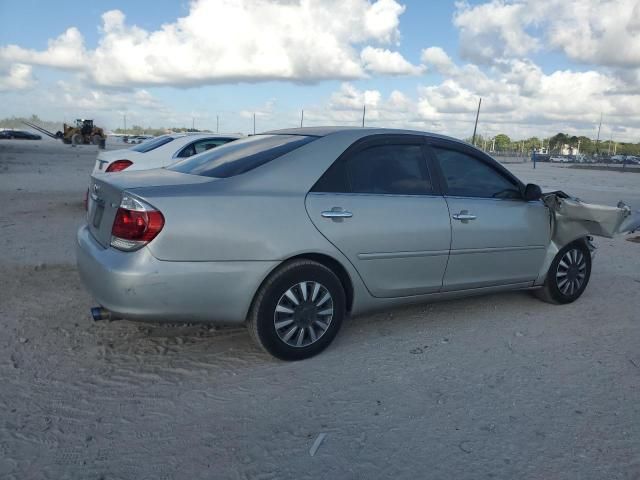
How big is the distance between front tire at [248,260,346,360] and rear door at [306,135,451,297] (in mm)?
263

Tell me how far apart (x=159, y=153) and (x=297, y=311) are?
19.0 ft

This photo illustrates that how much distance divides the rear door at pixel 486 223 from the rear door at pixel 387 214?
0.15m

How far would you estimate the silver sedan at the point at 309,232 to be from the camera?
337 cm

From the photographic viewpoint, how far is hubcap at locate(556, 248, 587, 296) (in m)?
5.28

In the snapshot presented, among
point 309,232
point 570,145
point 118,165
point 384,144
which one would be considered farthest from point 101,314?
point 570,145

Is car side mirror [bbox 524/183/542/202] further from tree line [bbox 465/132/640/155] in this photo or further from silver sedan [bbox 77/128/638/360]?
tree line [bbox 465/132/640/155]

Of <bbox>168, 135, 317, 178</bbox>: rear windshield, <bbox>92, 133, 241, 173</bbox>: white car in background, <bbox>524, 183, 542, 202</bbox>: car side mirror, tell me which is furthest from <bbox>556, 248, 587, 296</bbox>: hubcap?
<bbox>92, 133, 241, 173</bbox>: white car in background

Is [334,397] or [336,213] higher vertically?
[336,213]

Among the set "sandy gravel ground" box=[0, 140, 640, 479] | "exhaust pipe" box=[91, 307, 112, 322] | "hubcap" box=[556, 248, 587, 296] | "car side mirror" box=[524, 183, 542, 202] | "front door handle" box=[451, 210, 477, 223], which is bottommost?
"sandy gravel ground" box=[0, 140, 640, 479]

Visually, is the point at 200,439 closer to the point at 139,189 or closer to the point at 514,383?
the point at 139,189

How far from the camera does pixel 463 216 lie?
445 cm

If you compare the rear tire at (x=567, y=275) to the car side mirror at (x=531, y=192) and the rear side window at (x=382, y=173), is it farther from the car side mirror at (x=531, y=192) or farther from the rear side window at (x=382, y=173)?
the rear side window at (x=382, y=173)

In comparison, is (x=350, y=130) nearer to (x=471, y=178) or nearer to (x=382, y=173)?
(x=382, y=173)

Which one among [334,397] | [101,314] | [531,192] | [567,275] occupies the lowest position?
[334,397]
